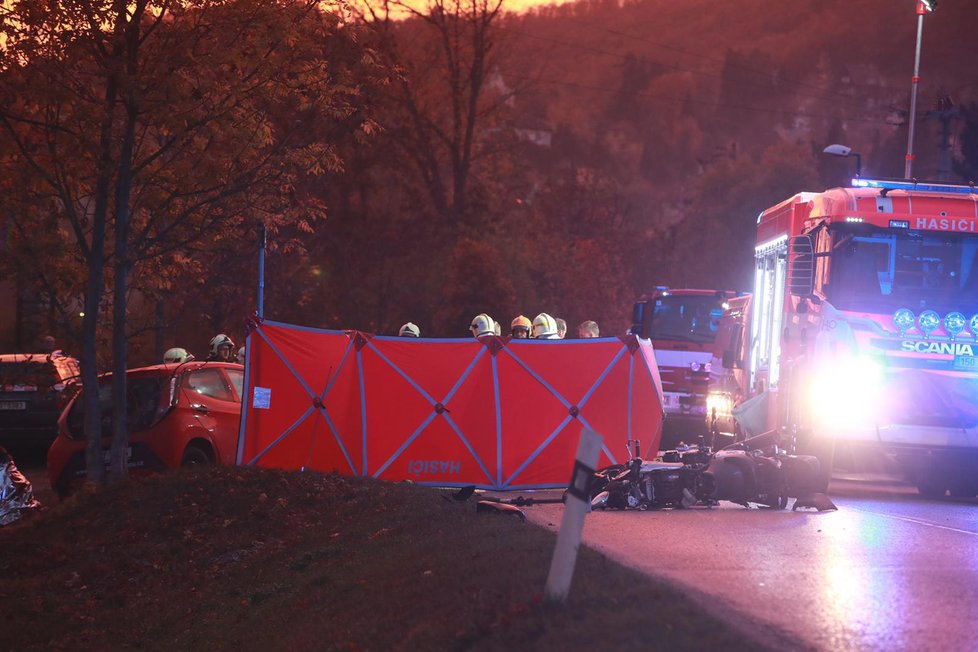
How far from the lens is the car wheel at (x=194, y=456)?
1606 cm

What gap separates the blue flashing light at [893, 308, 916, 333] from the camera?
15.3 m

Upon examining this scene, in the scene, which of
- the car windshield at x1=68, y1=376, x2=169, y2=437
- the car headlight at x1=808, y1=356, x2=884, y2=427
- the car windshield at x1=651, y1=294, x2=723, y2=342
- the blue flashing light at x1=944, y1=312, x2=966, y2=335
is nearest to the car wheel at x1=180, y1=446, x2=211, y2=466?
the car windshield at x1=68, y1=376, x2=169, y2=437

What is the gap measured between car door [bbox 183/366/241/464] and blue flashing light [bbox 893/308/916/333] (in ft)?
25.5

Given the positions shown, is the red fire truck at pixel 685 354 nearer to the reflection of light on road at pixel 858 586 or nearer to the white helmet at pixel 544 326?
the white helmet at pixel 544 326

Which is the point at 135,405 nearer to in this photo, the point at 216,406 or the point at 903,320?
the point at 216,406

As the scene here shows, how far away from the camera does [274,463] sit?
15.7 m

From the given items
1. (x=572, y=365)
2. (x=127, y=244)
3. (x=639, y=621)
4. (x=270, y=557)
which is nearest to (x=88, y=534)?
(x=270, y=557)

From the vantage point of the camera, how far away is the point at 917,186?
1625 centimetres

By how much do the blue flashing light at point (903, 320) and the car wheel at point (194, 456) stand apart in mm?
8074

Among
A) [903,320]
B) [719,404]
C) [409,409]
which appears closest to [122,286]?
[409,409]

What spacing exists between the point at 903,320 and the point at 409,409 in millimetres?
5671

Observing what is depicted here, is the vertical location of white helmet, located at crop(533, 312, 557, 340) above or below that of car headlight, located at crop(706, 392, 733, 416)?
above

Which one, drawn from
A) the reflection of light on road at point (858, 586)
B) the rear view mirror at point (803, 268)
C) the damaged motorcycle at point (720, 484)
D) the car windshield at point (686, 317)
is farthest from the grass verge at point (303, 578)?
the car windshield at point (686, 317)

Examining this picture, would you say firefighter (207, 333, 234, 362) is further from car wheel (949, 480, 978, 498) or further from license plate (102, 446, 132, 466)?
car wheel (949, 480, 978, 498)
